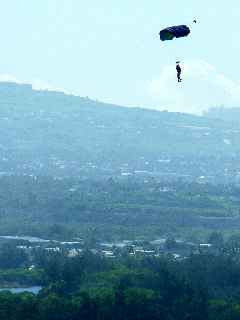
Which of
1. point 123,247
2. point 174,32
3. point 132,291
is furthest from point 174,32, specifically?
point 123,247

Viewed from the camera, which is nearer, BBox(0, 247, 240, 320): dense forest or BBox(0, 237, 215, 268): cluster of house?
BBox(0, 247, 240, 320): dense forest

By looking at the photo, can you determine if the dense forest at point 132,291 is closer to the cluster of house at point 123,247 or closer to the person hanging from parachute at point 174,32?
the cluster of house at point 123,247

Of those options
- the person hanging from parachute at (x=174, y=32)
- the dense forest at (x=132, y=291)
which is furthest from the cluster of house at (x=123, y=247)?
the person hanging from parachute at (x=174, y=32)

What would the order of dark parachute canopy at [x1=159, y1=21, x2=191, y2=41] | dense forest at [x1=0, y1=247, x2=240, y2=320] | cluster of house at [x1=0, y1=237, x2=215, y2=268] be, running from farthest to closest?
cluster of house at [x1=0, y1=237, x2=215, y2=268] < dense forest at [x1=0, y1=247, x2=240, y2=320] < dark parachute canopy at [x1=159, y1=21, x2=191, y2=41]

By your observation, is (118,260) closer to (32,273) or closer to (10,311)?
(32,273)

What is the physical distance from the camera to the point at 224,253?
6280 inches

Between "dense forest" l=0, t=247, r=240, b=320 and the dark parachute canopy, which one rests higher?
the dark parachute canopy

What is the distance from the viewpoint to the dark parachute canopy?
7881cm

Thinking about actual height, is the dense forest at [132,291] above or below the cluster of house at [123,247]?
above

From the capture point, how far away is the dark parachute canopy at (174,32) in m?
78.8

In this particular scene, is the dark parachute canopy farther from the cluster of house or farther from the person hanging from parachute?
the cluster of house

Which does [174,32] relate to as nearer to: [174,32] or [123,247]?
[174,32]

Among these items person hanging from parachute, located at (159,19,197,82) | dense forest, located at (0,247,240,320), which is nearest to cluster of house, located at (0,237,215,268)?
dense forest, located at (0,247,240,320)

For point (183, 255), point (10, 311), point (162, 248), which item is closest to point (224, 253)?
point (183, 255)
